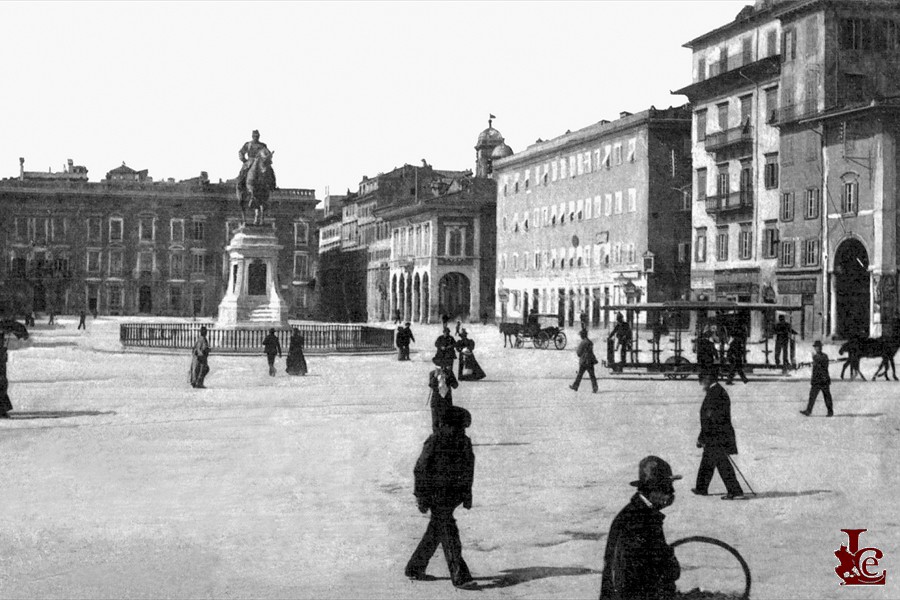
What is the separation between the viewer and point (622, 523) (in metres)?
5.79

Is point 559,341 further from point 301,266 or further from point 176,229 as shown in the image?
point 176,229

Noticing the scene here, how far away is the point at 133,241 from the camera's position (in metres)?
109

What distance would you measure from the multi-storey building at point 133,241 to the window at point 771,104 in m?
63.0

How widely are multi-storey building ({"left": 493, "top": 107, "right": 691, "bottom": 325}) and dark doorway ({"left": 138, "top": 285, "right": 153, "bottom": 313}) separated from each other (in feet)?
116

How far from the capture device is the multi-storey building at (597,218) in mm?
67688

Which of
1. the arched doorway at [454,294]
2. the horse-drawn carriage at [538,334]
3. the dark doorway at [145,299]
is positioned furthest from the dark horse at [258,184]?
the dark doorway at [145,299]

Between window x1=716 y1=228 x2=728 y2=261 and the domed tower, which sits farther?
the domed tower

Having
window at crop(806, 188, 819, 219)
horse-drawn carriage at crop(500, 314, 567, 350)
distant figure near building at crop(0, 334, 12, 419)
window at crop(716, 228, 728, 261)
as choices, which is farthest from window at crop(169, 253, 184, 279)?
distant figure near building at crop(0, 334, 12, 419)

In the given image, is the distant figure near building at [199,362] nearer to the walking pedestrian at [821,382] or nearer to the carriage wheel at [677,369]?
the carriage wheel at [677,369]

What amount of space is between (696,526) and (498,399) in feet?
41.2

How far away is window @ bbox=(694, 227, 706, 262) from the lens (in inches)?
2345

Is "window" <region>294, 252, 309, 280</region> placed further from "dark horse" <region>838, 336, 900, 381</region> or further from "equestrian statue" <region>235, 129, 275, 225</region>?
"dark horse" <region>838, 336, 900, 381</region>

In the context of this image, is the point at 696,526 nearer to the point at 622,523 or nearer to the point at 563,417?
the point at 622,523

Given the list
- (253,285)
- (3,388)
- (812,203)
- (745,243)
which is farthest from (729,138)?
(3,388)
